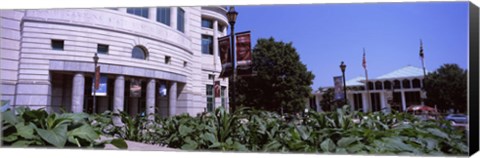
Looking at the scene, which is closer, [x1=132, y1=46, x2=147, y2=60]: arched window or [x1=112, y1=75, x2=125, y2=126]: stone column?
[x1=112, y1=75, x2=125, y2=126]: stone column

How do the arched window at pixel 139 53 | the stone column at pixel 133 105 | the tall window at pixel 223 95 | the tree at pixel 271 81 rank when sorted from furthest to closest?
the arched window at pixel 139 53
the tree at pixel 271 81
the stone column at pixel 133 105
the tall window at pixel 223 95

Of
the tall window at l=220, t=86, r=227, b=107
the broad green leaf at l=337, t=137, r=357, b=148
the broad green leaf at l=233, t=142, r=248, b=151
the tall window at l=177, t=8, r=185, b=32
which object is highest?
the tall window at l=177, t=8, r=185, b=32

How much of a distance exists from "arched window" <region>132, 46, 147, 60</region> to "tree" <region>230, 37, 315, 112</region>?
3805mm

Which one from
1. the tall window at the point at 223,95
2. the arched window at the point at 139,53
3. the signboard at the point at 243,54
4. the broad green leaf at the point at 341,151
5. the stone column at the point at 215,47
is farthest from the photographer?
the arched window at the point at 139,53

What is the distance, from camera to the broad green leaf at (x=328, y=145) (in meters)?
2.90

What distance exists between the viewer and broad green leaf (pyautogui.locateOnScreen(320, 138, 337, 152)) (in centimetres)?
290

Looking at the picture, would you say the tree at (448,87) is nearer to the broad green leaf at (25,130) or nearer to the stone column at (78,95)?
the broad green leaf at (25,130)

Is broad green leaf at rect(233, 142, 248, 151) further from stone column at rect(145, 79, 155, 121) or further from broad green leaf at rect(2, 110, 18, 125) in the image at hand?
stone column at rect(145, 79, 155, 121)

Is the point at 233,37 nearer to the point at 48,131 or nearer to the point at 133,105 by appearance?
the point at 133,105

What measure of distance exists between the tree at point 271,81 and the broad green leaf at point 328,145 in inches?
122

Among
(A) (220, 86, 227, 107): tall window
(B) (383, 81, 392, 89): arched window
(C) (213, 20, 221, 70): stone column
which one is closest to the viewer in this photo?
(B) (383, 81, 392, 89): arched window

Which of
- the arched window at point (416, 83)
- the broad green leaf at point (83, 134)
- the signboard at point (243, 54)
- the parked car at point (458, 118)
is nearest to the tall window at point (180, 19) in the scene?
the signboard at point (243, 54)

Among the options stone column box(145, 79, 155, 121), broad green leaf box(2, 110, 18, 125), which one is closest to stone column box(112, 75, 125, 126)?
stone column box(145, 79, 155, 121)

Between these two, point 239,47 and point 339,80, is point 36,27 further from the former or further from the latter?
point 339,80
